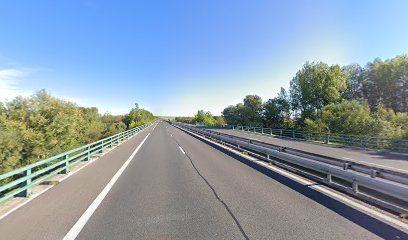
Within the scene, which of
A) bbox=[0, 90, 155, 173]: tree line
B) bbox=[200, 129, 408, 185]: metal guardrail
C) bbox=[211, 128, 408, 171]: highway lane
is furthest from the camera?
bbox=[0, 90, 155, 173]: tree line

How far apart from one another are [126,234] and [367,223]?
14.4 ft

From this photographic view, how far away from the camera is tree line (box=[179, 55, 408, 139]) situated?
31.6 meters

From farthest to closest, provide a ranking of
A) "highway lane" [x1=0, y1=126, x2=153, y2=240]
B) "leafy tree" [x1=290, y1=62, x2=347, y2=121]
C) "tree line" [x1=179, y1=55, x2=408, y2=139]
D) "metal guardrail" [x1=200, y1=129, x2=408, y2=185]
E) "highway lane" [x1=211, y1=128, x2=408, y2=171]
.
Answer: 1. "leafy tree" [x1=290, y1=62, x2=347, y2=121]
2. "tree line" [x1=179, y1=55, x2=408, y2=139]
3. "highway lane" [x1=211, y1=128, x2=408, y2=171]
4. "metal guardrail" [x1=200, y1=129, x2=408, y2=185]
5. "highway lane" [x1=0, y1=126, x2=153, y2=240]

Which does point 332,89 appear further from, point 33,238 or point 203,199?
point 33,238

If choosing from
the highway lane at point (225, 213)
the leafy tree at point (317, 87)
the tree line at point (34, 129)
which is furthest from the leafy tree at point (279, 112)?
the highway lane at point (225, 213)

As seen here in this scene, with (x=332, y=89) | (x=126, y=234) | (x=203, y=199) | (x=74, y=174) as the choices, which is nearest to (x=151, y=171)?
(x=74, y=174)

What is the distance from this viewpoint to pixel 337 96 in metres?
42.8

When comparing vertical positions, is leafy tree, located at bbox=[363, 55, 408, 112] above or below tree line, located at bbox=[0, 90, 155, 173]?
above

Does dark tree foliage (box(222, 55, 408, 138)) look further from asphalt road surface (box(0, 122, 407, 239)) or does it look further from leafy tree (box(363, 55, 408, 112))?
asphalt road surface (box(0, 122, 407, 239))

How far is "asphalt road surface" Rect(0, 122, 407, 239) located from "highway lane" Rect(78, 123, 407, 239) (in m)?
0.01

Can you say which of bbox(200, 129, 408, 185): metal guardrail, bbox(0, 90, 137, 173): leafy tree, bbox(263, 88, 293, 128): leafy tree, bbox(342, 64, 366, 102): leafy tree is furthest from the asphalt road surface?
bbox(342, 64, 366, 102): leafy tree

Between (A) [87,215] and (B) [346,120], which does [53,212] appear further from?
(B) [346,120]

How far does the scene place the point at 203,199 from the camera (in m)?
5.20

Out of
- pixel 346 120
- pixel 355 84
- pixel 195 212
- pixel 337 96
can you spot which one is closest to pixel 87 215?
pixel 195 212
